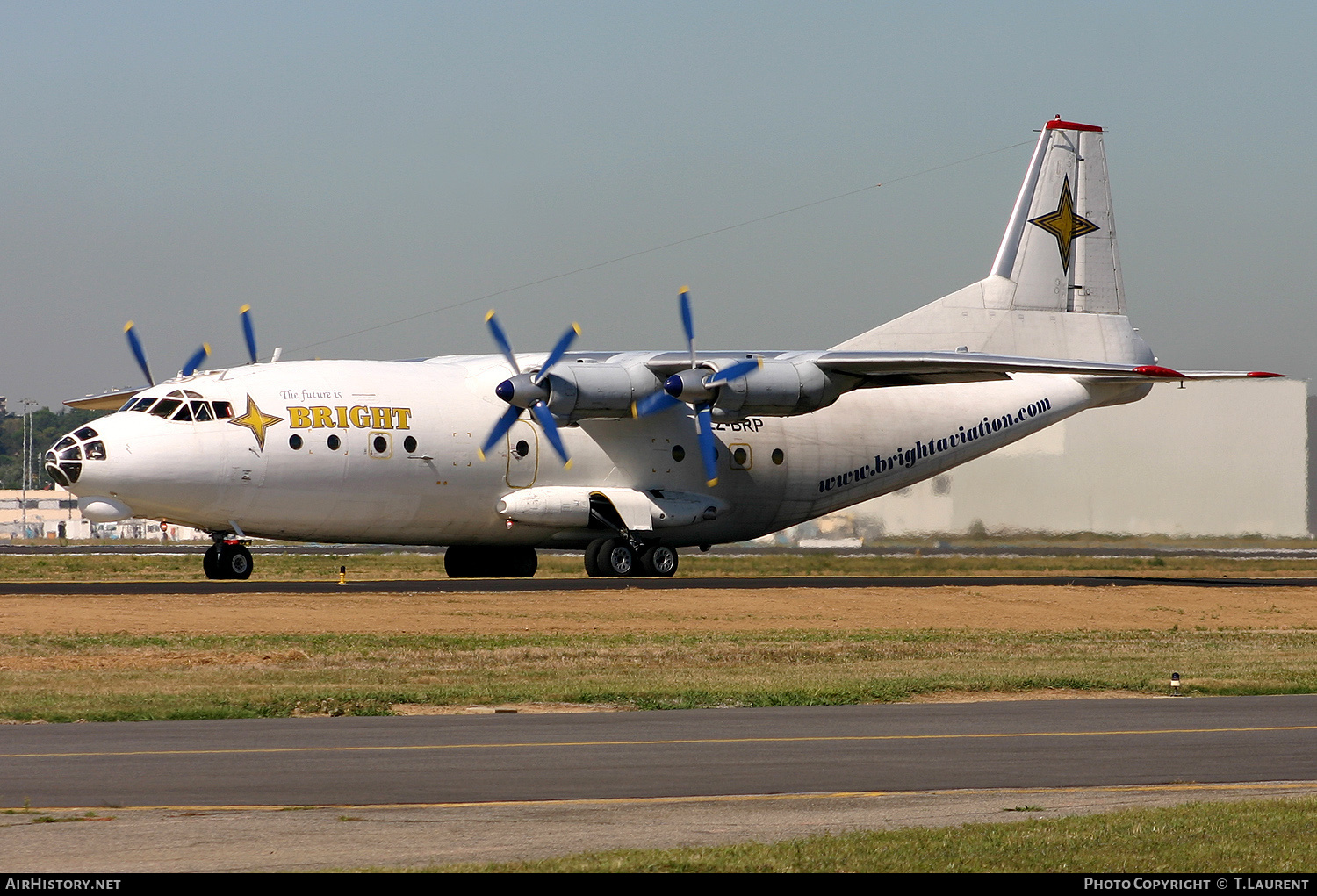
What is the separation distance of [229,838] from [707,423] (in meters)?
26.9

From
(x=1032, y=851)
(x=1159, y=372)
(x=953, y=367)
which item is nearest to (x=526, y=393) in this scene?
(x=953, y=367)

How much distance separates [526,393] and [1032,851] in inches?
1000

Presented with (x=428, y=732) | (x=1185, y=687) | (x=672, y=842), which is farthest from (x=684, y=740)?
(x=1185, y=687)

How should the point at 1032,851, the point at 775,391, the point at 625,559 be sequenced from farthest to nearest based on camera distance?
the point at 625,559, the point at 775,391, the point at 1032,851

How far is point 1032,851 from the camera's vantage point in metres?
9.12

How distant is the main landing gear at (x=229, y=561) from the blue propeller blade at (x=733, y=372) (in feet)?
34.3

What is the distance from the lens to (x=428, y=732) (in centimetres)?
1490

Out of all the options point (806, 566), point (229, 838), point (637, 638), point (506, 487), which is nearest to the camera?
point (229, 838)

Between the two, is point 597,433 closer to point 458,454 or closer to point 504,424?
point 504,424

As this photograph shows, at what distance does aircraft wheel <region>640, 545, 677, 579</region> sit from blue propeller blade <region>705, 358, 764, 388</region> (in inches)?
174

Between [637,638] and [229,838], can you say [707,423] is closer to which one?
[637,638]

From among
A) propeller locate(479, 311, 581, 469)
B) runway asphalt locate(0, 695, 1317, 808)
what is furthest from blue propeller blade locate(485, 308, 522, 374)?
runway asphalt locate(0, 695, 1317, 808)

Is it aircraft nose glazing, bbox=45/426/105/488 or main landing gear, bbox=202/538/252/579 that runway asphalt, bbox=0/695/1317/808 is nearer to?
aircraft nose glazing, bbox=45/426/105/488

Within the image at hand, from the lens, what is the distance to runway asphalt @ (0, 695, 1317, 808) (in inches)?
448
